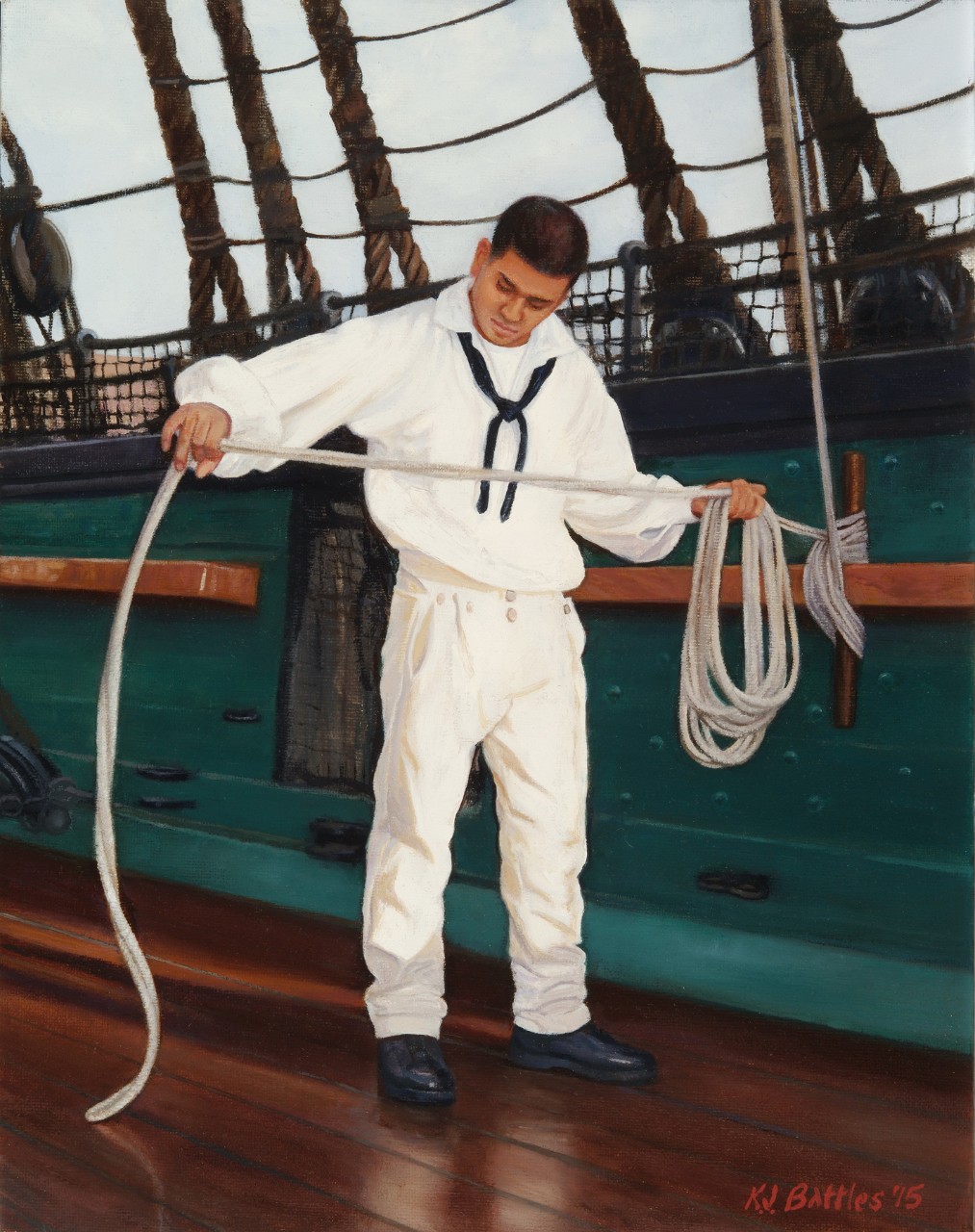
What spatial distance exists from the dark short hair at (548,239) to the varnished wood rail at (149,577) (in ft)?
3.31

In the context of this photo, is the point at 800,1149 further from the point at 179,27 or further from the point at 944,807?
the point at 179,27

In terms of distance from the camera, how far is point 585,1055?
1748mm

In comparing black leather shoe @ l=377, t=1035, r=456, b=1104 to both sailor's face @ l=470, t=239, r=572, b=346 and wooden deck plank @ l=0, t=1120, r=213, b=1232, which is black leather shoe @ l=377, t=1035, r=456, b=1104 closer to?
wooden deck plank @ l=0, t=1120, r=213, b=1232

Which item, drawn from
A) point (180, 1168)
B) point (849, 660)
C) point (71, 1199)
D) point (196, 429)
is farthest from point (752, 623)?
point (71, 1199)

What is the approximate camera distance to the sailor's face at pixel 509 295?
165 centimetres

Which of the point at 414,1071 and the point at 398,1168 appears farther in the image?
the point at 414,1071

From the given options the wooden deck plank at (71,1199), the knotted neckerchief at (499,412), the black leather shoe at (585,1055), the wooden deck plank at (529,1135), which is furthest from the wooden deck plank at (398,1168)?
the knotted neckerchief at (499,412)

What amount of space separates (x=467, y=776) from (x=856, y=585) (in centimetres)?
68

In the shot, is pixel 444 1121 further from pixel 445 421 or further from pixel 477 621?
pixel 445 421

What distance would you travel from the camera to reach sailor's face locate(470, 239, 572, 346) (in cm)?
165

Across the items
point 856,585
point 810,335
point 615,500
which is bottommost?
point 856,585

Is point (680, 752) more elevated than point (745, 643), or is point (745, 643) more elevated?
point (745, 643)

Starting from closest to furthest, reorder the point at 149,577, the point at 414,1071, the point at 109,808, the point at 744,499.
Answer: the point at 109,808
the point at 414,1071
the point at 744,499
the point at 149,577
